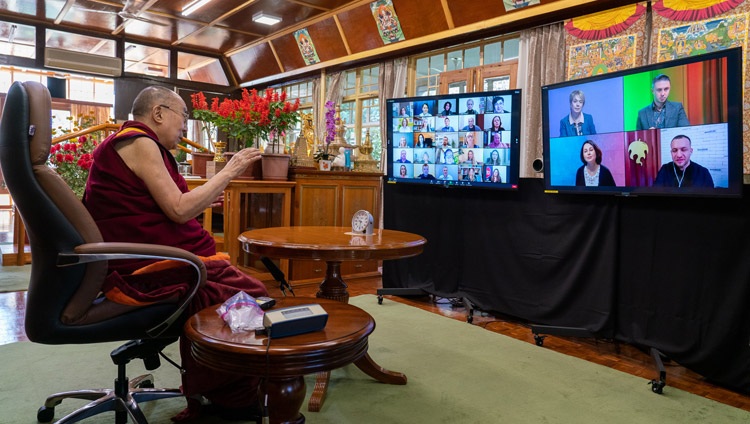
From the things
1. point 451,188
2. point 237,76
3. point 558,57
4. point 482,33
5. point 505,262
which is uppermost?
point 237,76

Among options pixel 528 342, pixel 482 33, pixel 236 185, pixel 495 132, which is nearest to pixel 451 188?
pixel 495 132

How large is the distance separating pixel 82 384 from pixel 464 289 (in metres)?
2.57

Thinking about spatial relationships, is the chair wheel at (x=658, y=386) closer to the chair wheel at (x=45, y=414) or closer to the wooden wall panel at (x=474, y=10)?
the chair wheel at (x=45, y=414)

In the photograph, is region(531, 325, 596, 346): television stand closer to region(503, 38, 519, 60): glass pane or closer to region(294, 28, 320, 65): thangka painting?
region(503, 38, 519, 60): glass pane

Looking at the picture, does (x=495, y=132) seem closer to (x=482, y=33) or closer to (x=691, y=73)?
(x=691, y=73)

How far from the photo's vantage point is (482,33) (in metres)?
5.30

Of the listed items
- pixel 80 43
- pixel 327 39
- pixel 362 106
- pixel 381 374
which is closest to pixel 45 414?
pixel 381 374

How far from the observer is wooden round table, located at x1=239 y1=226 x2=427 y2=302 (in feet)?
6.24

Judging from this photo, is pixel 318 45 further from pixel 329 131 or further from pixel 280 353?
pixel 280 353

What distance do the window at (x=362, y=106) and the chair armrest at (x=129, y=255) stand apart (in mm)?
5453

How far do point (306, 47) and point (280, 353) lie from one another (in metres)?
6.99

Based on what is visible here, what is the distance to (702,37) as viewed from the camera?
3.73 meters

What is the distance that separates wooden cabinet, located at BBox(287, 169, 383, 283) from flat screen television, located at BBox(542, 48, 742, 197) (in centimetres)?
203

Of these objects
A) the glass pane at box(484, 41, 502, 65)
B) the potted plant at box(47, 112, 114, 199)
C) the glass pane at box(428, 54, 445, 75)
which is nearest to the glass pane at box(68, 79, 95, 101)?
the potted plant at box(47, 112, 114, 199)
